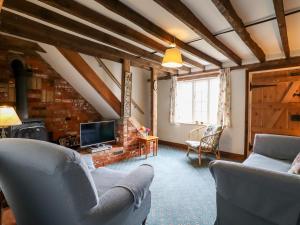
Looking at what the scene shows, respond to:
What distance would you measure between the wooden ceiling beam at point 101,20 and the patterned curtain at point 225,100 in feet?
6.33

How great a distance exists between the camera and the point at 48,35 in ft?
8.82

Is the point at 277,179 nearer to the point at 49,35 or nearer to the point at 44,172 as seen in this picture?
the point at 44,172

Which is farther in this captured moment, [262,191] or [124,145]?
[124,145]

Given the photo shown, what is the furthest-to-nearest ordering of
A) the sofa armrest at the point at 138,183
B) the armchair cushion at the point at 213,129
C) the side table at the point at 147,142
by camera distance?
1. the side table at the point at 147,142
2. the armchair cushion at the point at 213,129
3. the sofa armrest at the point at 138,183

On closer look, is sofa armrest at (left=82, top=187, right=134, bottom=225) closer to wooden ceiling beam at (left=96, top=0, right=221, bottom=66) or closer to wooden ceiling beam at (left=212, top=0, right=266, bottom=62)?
wooden ceiling beam at (left=96, top=0, right=221, bottom=66)

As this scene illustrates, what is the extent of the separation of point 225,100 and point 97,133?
3.02m

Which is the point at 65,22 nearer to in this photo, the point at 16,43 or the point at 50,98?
the point at 16,43

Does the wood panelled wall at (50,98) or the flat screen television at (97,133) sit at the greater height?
the wood panelled wall at (50,98)

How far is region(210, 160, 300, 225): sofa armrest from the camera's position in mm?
1276

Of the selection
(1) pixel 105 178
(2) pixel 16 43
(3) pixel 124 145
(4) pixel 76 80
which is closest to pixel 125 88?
(4) pixel 76 80

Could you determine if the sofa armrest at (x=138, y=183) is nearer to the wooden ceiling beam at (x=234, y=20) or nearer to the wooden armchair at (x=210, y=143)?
the wooden ceiling beam at (x=234, y=20)

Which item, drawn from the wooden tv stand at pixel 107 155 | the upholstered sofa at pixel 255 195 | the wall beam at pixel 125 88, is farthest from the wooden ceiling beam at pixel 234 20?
the wooden tv stand at pixel 107 155

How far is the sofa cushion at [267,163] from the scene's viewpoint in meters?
2.37

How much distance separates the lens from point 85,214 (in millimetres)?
1142
